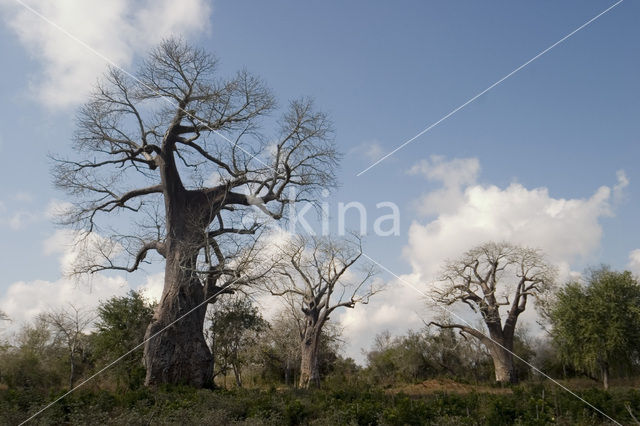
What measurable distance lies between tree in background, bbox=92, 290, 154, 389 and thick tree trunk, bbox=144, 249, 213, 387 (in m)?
1.81

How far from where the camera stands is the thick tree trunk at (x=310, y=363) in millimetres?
23325

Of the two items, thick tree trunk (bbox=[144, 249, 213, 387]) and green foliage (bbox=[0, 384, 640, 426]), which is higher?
thick tree trunk (bbox=[144, 249, 213, 387])

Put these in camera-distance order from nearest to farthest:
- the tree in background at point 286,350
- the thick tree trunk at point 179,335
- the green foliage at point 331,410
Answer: the green foliage at point 331,410 < the thick tree trunk at point 179,335 < the tree in background at point 286,350

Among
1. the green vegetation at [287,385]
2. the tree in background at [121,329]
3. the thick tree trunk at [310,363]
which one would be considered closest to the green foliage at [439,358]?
the green vegetation at [287,385]

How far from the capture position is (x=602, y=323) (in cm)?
2408

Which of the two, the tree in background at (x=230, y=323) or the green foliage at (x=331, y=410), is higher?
the tree in background at (x=230, y=323)

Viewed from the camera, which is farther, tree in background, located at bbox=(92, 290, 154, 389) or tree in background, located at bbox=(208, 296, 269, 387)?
tree in background, located at bbox=(208, 296, 269, 387)

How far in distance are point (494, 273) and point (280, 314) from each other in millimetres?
14699

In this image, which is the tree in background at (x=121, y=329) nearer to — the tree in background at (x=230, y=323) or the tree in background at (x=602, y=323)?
the tree in background at (x=230, y=323)

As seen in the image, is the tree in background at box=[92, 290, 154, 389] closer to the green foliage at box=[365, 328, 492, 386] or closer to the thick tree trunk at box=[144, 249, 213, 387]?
the thick tree trunk at box=[144, 249, 213, 387]

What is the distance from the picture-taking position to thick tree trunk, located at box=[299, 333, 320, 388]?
76.5 feet

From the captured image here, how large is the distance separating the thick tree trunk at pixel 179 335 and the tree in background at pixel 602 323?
19327 mm

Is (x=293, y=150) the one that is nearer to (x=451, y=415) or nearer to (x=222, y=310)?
(x=222, y=310)

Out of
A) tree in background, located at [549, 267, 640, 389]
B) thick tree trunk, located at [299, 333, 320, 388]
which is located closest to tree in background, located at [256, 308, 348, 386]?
thick tree trunk, located at [299, 333, 320, 388]
